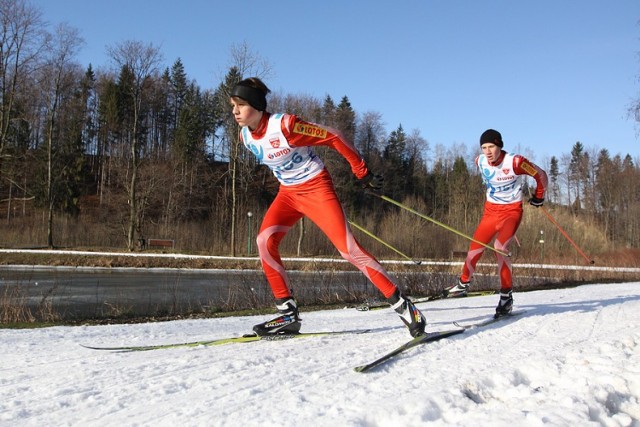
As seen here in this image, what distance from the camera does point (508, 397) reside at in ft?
8.63

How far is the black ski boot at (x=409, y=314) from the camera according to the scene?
12.8 feet

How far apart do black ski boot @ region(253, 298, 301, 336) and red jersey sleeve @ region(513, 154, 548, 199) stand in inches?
134

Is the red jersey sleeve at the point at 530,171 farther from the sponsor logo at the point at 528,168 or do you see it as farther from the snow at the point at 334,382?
the snow at the point at 334,382

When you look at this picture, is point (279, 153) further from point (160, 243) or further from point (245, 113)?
point (160, 243)

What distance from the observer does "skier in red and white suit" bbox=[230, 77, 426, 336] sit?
13.0 feet

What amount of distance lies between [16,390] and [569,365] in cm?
320

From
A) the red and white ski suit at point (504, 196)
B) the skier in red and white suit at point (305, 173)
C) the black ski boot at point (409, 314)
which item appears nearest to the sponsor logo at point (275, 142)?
the skier in red and white suit at point (305, 173)

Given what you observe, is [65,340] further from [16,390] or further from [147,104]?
[147,104]

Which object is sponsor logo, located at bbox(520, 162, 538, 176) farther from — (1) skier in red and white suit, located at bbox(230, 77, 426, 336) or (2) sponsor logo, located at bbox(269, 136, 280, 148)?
(2) sponsor logo, located at bbox(269, 136, 280, 148)

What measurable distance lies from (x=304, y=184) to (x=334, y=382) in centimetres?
178

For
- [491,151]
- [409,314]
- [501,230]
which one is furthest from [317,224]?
[501,230]

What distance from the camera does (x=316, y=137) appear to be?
3.97 meters

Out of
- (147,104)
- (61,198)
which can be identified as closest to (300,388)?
(61,198)

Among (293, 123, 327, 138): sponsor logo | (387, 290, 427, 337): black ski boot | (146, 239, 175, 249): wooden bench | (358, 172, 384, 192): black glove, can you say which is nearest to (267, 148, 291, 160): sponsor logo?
(293, 123, 327, 138): sponsor logo
